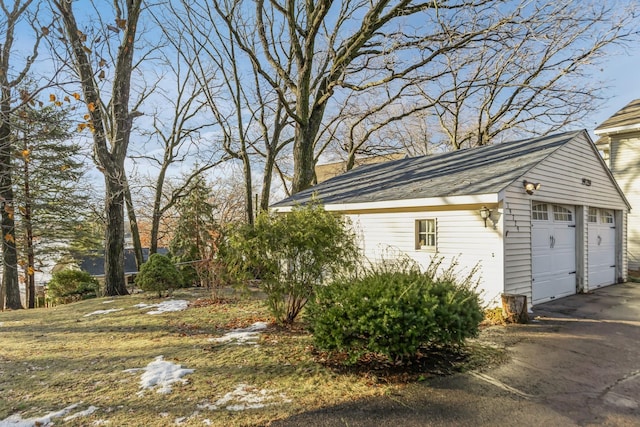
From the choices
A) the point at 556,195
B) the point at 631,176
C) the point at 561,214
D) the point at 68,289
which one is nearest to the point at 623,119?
the point at 631,176

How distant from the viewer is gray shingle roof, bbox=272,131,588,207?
7.55 m

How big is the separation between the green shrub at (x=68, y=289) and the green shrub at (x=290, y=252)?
920 cm

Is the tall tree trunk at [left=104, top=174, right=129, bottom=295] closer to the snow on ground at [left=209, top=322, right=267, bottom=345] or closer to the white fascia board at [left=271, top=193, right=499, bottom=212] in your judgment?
the white fascia board at [left=271, top=193, right=499, bottom=212]

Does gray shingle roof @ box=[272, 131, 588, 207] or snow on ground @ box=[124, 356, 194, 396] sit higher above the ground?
gray shingle roof @ box=[272, 131, 588, 207]

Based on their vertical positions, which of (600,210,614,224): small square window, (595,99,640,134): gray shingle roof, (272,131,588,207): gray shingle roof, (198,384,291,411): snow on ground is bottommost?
(198,384,291,411): snow on ground

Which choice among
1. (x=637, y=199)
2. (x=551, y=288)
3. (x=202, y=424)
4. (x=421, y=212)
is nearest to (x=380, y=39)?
(x=421, y=212)

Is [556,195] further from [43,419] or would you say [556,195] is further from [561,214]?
[43,419]

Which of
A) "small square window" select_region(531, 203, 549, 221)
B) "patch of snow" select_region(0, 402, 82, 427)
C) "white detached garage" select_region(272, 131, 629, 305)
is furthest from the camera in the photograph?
"small square window" select_region(531, 203, 549, 221)

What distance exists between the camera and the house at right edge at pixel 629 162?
13000 millimetres

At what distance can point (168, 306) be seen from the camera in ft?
28.8

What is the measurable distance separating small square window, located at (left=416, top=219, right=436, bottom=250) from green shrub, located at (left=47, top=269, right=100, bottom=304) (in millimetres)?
10732

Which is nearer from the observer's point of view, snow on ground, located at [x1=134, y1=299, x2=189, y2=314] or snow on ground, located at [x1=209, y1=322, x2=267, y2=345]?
snow on ground, located at [x1=209, y1=322, x2=267, y2=345]

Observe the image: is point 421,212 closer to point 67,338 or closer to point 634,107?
point 67,338

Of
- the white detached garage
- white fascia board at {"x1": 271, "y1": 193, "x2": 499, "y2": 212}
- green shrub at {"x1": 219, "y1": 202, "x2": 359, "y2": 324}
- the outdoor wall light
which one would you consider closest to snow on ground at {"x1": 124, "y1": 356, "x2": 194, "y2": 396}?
green shrub at {"x1": 219, "y1": 202, "x2": 359, "y2": 324}
